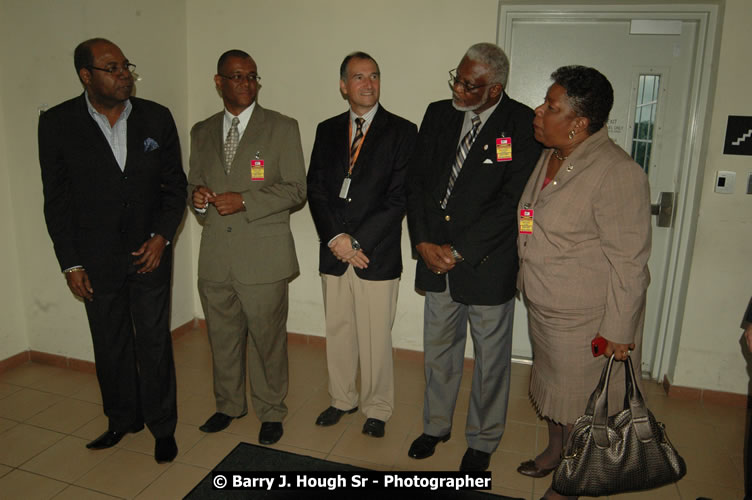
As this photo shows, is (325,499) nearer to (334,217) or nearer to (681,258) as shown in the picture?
(334,217)

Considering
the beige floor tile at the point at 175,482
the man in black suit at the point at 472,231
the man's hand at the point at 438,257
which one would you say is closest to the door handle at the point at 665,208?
the man in black suit at the point at 472,231

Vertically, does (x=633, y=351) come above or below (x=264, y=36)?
below

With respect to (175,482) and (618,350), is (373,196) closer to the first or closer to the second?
(618,350)

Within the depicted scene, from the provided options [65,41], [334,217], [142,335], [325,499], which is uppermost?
[65,41]

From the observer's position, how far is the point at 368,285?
272 cm

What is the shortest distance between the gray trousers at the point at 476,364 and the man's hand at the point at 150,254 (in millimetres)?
1342

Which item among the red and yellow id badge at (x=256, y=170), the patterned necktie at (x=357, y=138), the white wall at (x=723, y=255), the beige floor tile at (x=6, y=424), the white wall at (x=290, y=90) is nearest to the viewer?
the red and yellow id badge at (x=256, y=170)

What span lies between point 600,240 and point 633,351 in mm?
469

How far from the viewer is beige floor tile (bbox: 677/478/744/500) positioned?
242 centimetres

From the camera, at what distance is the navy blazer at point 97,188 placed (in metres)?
2.33

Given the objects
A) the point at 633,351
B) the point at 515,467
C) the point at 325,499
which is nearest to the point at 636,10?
the point at 633,351

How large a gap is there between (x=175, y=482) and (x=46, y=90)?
8.14ft

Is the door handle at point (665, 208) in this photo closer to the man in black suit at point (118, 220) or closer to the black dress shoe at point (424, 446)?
the black dress shoe at point (424, 446)

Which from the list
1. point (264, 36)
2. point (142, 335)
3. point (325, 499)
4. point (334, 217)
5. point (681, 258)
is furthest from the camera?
point (264, 36)
